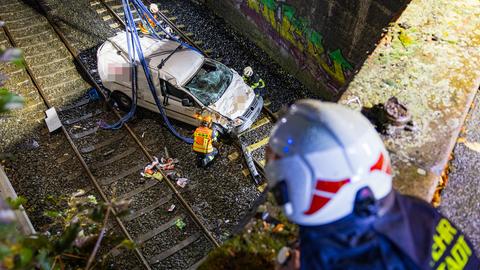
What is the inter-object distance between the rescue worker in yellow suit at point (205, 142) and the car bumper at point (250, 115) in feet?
2.23

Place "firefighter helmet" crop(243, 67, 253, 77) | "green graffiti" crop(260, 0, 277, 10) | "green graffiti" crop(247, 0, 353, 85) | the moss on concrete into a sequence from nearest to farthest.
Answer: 1. the moss on concrete
2. "green graffiti" crop(247, 0, 353, 85)
3. "firefighter helmet" crop(243, 67, 253, 77)
4. "green graffiti" crop(260, 0, 277, 10)

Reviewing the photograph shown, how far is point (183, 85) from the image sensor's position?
9.52 meters

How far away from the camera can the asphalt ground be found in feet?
13.8

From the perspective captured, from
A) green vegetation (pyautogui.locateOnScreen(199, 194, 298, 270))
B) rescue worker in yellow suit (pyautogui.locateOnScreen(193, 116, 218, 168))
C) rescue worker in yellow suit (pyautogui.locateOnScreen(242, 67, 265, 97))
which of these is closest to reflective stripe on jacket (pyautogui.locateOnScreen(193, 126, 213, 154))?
rescue worker in yellow suit (pyautogui.locateOnScreen(193, 116, 218, 168))

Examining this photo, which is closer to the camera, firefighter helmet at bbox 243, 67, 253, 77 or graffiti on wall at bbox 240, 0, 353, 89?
graffiti on wall at bbox 240, 0, 353, 89

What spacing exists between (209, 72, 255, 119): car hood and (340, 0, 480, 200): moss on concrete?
4.23m

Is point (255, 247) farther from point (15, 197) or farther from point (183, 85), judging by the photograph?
point (183, 85)

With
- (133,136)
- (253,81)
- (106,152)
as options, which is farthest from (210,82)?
(106,152)

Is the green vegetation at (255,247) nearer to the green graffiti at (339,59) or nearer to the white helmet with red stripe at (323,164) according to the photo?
the white helmet with red stripe at (323,164)

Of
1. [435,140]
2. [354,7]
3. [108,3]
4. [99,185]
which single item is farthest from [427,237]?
[108,3]

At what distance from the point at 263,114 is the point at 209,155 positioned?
2.11 metres

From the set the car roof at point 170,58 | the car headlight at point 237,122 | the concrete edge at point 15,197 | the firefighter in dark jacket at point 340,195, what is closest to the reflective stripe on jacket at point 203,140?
the car headlight at point 237,122

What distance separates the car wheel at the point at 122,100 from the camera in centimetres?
1022

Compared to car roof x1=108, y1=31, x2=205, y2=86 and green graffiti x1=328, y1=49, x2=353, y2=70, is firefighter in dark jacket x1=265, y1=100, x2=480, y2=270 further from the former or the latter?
green graffiti x1=328, y1=49, x2=353, y2=70
